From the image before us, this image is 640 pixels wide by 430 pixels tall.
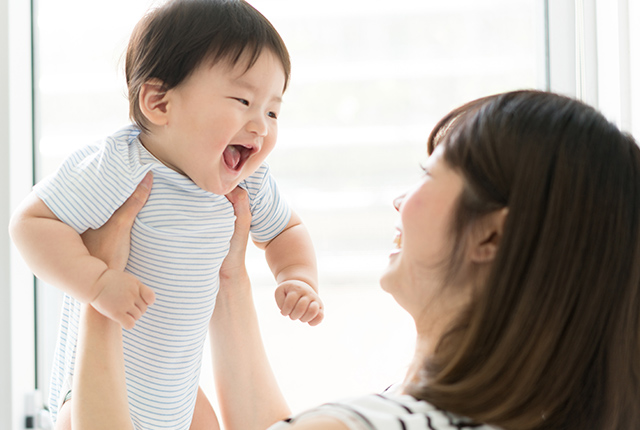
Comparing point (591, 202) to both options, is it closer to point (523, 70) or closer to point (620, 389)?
point (620, 389)

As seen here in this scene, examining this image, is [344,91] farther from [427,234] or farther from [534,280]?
[534,280]

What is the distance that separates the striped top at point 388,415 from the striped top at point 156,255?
1.05 ft

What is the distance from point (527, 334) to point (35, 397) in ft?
3.59

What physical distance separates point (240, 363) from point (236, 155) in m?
0.34

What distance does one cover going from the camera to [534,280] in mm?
611

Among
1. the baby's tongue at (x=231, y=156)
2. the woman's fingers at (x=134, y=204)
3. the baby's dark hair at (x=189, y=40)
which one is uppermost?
the baby's dark hair at (x=189, y=40)

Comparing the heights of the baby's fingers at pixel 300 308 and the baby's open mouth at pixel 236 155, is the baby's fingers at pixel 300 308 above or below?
below

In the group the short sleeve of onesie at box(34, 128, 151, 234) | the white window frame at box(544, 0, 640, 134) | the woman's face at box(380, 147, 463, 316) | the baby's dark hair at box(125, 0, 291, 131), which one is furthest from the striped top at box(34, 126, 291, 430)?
the white window frame at box(544, 0, 640, 134)

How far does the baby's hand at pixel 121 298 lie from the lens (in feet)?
2.45

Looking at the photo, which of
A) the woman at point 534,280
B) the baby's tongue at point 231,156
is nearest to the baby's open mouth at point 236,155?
the baby's tongue at point 231,156

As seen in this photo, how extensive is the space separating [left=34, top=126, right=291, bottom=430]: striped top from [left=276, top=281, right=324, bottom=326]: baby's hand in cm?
11

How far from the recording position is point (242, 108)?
0.86 meters

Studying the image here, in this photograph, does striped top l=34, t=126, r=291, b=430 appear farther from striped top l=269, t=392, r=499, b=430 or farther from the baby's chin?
striped top l=269, t=392, r=499, b=430

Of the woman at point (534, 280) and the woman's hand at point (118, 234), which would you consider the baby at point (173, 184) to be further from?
the woman at point (534, 280)
